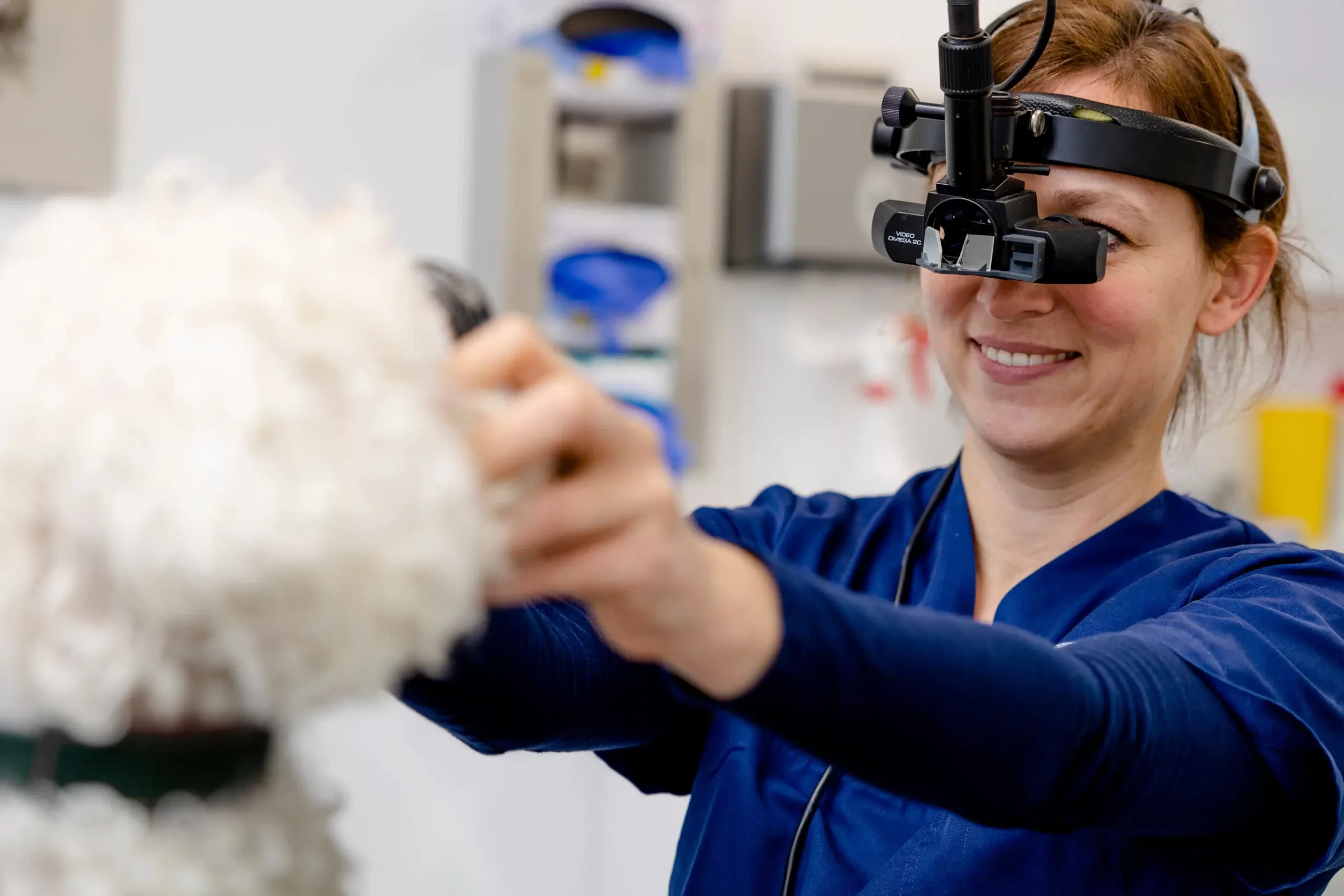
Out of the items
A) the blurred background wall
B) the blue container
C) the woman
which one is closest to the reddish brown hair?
the woman

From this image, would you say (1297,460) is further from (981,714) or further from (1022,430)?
(981,714)

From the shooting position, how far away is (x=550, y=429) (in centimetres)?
43

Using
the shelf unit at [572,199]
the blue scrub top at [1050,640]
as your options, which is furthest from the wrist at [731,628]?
the shelf unit at [572,199]

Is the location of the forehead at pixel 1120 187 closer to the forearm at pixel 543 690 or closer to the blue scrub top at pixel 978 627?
the blue scrub top at pixel 978 627

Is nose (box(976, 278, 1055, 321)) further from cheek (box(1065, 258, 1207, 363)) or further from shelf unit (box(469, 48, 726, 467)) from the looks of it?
shelf unit (box(469, 48, 726, 467))

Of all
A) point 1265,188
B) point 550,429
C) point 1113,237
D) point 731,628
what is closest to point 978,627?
point 731,628

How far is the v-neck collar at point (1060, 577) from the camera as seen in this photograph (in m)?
0.97

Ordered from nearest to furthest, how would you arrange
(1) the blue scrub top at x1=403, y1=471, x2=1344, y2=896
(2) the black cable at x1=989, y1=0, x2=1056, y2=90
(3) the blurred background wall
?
(1) the blue scrub top at x1=403, y1=471, x2=1344, y2=896, (2) the black cable at x1=989, y1=0, x2=1056, y2=90, (3) the blurred background wall

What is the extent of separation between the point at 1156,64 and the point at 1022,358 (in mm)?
236

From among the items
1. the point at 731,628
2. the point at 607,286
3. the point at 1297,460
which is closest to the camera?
the point at 731,628

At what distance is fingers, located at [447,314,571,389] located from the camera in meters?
0.45

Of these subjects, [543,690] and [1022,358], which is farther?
[1022,358]

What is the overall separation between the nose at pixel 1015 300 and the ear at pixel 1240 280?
0.50ft

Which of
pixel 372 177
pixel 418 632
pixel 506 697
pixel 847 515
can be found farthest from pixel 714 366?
pixel 418 632
